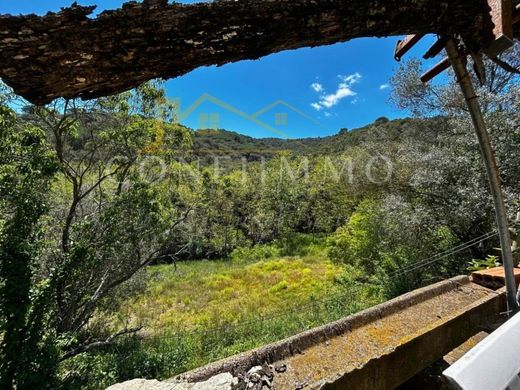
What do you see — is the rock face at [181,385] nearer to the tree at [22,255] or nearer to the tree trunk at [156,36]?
the tree trunk at [156,36]

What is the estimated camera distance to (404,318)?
9.59 ft

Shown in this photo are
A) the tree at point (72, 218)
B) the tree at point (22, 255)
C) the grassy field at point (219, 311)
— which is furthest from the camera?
the grassy field at point (219, 311)

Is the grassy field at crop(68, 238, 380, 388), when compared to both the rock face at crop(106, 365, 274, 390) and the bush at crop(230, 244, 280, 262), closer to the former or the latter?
the bush at crop(230, 244, 280, 262)

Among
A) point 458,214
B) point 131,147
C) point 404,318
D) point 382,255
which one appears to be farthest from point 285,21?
point 382,255

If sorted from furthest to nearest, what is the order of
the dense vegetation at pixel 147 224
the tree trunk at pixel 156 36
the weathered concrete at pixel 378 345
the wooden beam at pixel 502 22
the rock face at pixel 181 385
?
the dense vegetation at pixel 147 224 → the weathered concrete at pixel 378 345 → the rock face at pixel 181 385 → the wooden beam at pixel 502 22 → the tree trunk at pixel 156 36

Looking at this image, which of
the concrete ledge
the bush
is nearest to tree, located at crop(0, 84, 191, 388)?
the concrete ledge

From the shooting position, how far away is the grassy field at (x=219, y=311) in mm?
7410

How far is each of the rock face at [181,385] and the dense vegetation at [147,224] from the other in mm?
4682

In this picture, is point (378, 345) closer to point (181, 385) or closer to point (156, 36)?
point (181, 385)

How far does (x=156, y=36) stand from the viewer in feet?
3.38

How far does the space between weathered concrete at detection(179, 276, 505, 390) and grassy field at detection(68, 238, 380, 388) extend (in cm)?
467

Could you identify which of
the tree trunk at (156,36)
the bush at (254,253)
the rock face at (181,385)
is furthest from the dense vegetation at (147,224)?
the bush at (254,253)

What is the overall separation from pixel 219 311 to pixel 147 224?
569cm

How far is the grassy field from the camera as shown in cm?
741
